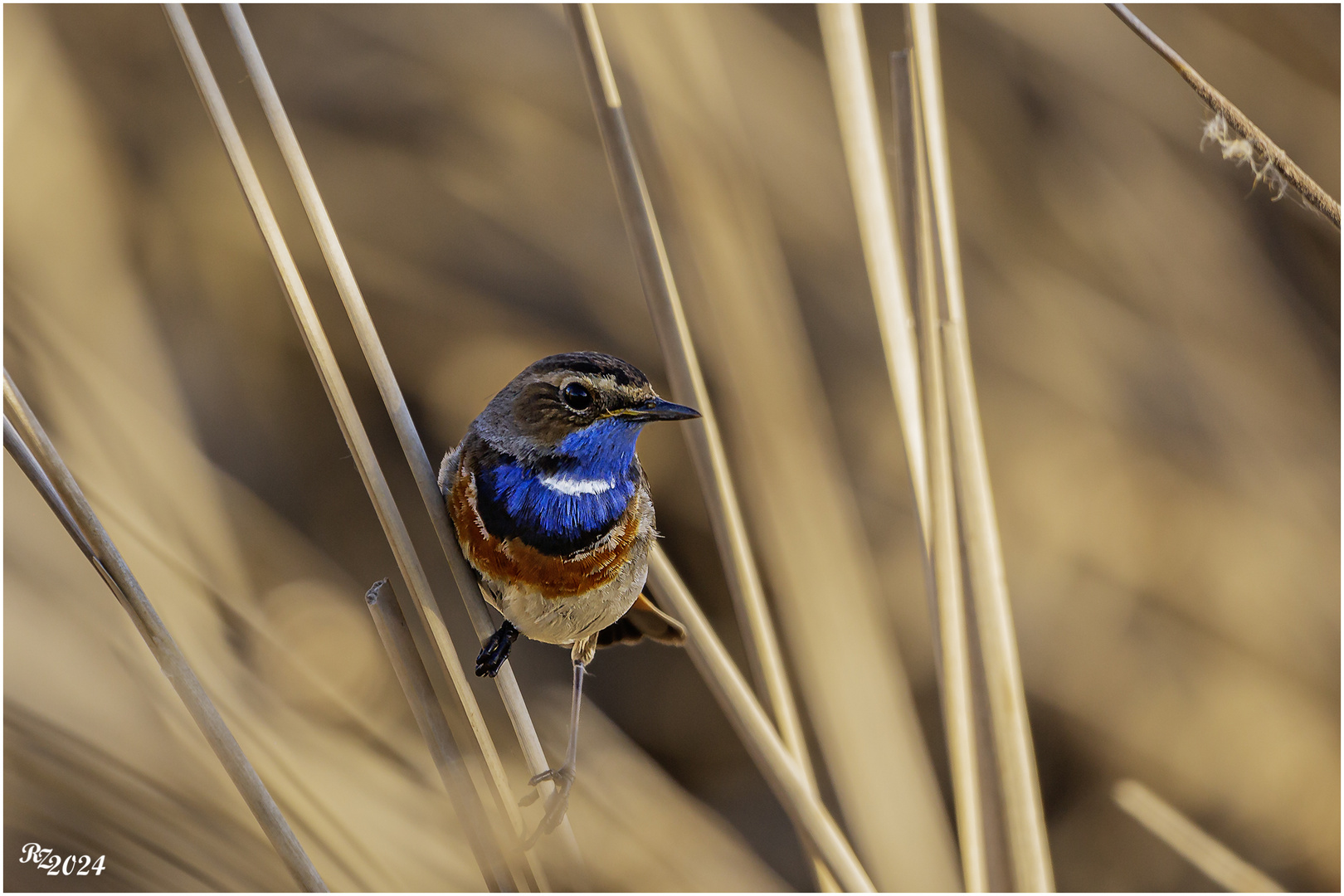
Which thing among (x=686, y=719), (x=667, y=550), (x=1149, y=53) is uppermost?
(x=1149, y=53)

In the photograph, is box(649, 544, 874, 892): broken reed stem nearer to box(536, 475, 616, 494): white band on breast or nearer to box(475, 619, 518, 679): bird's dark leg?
box(536, 475, 616, 494): white band on breast

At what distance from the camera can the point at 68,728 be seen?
6.48ft

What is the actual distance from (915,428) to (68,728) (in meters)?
2.19

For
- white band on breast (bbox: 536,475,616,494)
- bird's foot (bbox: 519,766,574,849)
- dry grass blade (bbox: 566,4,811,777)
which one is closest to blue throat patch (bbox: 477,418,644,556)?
white band on breast (bbox: 536,475,616,494)

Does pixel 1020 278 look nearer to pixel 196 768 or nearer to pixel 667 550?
pixel 667 550

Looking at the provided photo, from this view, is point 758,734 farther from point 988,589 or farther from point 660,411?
point 660,411

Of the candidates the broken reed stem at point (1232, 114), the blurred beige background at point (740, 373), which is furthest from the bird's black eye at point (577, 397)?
the broken reed stem at point (1232, 114)

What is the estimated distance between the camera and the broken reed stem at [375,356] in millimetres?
1348

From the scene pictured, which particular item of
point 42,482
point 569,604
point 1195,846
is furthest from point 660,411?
point 1195,846

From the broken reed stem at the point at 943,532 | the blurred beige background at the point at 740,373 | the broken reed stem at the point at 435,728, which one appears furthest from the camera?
the blurred beige background at the point at 740,373

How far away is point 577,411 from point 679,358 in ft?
0.89

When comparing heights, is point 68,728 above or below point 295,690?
above

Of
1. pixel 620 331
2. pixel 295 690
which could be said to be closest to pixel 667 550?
pixel 620 331

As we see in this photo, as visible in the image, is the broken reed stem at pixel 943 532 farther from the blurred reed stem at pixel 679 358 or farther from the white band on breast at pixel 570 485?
the white band on breast at pixel 570 485
